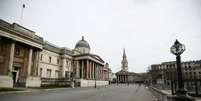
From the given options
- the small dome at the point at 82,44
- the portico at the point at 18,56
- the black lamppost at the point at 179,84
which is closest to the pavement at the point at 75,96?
the black lamppost at the point at 179,84

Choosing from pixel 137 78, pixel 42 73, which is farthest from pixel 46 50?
pixel 137 78

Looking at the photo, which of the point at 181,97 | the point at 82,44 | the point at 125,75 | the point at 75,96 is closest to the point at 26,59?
the point at 75,96

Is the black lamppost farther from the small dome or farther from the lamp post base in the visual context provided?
the small dome

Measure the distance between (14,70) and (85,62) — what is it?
100ft

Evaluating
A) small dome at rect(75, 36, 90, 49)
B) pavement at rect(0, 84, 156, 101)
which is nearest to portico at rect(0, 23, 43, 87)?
pavement at rect(0, 84, 156, 101)

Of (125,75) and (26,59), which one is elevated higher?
(26,59)

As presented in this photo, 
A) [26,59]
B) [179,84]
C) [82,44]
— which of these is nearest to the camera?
[179,84]

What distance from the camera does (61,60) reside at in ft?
204

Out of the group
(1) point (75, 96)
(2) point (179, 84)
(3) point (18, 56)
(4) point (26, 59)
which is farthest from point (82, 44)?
(2) point (179, 84)

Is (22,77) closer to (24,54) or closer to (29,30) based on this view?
(24,54)

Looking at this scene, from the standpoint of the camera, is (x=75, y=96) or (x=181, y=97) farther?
(x=75, y=96)

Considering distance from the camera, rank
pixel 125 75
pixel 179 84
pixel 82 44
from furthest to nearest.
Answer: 1. pixel 125 75
2. pixel 82 44
3. pixel 179 84

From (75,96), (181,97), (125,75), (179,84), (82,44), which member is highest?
(82,44)

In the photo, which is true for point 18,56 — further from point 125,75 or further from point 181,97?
point 125,75
